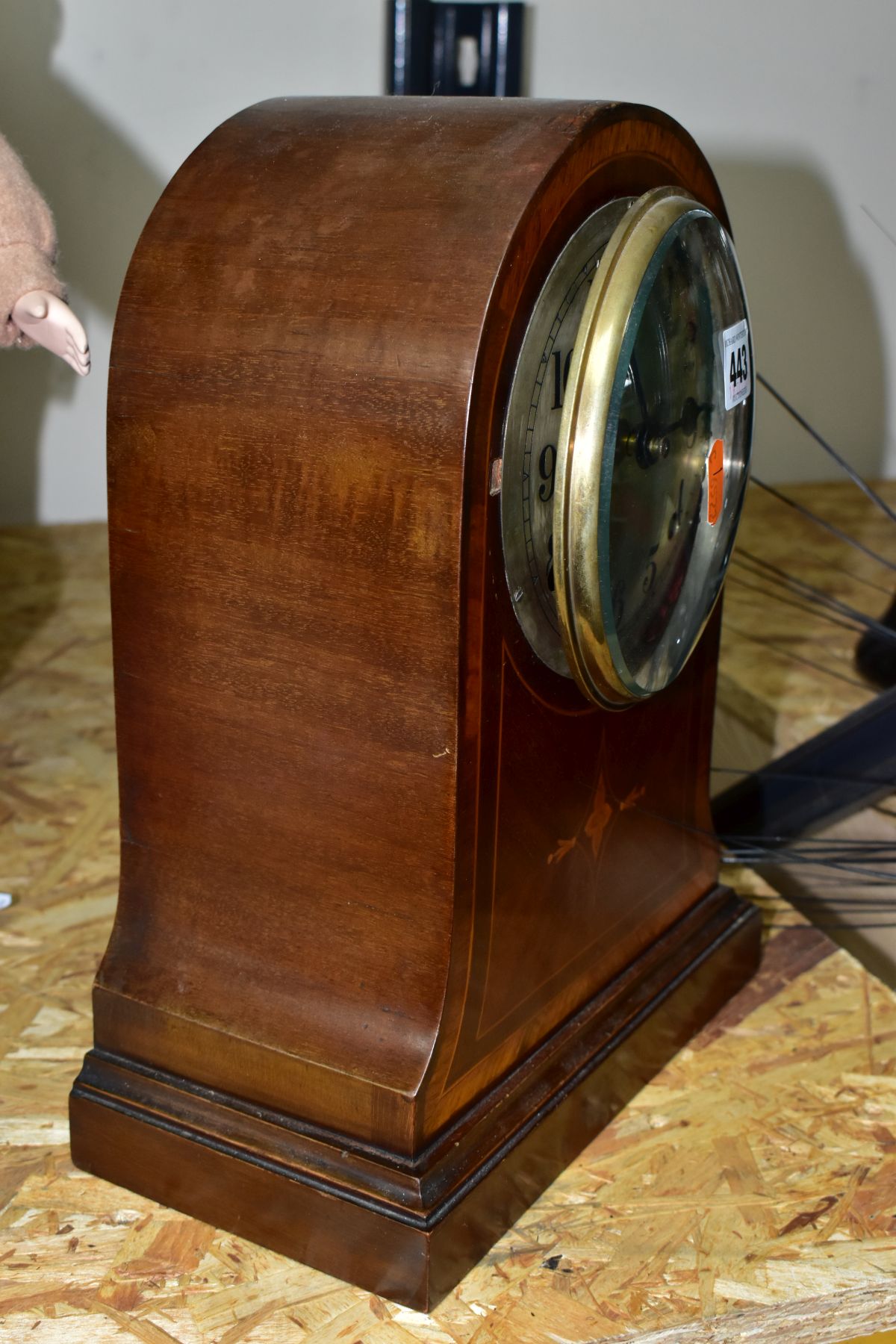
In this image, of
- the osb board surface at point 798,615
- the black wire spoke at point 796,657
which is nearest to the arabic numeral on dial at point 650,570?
the osb board surface at point 798,615

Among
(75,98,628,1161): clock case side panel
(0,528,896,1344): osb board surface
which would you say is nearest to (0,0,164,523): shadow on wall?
(0,528,896,1344): osb board surface

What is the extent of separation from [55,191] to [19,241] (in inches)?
86.9

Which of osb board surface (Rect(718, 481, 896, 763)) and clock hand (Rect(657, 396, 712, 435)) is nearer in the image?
clock hand (Rect(657, 396, 712, 435))

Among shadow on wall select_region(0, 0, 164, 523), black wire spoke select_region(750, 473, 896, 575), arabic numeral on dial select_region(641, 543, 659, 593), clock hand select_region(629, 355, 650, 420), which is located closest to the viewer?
clock hand select_region(629, 355, 650, 420)

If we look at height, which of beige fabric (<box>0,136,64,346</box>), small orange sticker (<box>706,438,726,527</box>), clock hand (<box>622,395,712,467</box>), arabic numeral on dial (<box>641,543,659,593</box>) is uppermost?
beige fabric (<box>0,136,64,346</box>)

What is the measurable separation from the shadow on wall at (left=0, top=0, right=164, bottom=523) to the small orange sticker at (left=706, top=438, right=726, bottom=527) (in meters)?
2.23

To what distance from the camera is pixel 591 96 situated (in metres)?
3.79

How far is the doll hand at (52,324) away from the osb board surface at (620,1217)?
76 cm

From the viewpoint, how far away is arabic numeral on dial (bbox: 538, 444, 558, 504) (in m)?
1.23

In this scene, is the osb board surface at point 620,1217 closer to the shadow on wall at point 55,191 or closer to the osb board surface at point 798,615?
the osb board surface at point 798,615

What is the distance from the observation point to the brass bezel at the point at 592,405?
1.18 metres

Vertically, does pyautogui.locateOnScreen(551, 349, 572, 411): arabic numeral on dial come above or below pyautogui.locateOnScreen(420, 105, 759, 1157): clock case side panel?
above

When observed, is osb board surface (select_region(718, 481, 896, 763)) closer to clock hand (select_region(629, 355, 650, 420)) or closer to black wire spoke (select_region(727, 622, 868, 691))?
black wire spoke (select_region(727, 622, 868, 691))

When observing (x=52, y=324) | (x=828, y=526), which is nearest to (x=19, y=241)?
(x=52, y=324)
